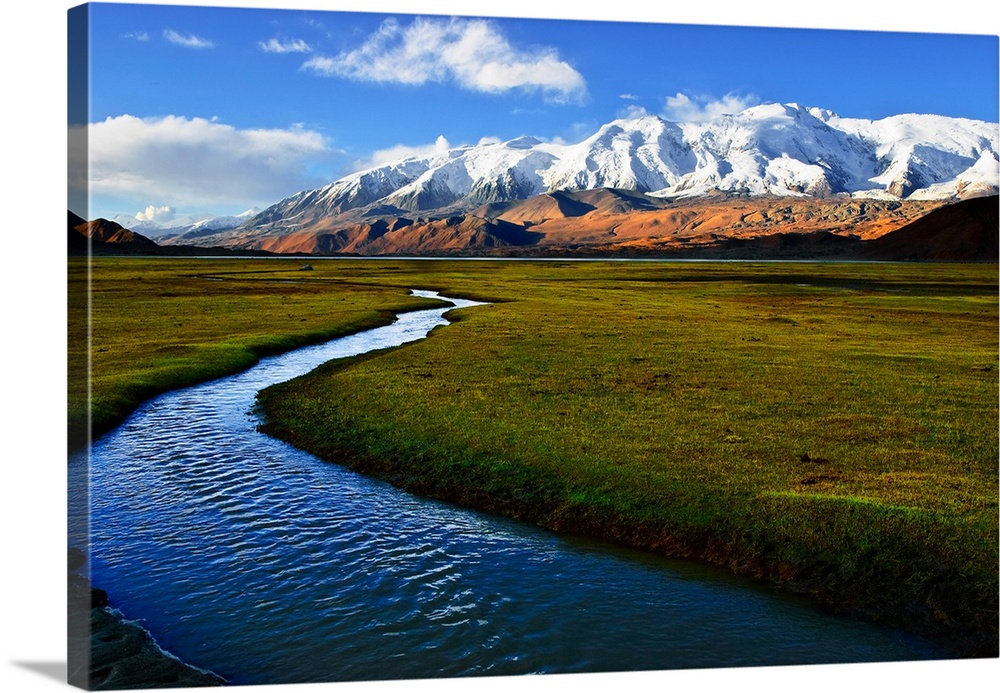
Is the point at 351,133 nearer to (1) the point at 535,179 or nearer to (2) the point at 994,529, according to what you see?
(1) the point at 535,179

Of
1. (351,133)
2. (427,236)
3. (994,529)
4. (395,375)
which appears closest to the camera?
(994,529)

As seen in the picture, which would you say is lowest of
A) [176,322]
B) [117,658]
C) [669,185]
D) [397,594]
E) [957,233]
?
[117,658]

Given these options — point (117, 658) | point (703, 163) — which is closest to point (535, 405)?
point (703, 163)

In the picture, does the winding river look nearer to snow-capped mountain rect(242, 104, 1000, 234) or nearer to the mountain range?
the mountain range

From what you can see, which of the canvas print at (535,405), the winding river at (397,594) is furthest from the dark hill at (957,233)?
the winding river at (397,594)

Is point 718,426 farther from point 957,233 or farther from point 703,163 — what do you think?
point 957,233

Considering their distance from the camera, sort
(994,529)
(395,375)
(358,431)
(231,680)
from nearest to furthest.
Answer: (231,680), (994,529), (358,431), (395,375)

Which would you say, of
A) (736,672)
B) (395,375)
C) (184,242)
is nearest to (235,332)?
(395,375)
